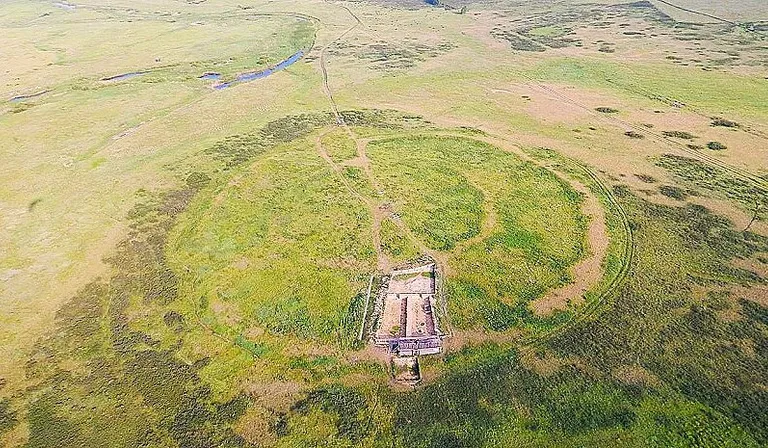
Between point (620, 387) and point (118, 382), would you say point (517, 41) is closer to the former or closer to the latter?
point (620, 387)

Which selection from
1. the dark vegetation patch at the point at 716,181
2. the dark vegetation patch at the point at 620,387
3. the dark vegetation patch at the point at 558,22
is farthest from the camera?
the dark vegetation patch at the point at 558,22

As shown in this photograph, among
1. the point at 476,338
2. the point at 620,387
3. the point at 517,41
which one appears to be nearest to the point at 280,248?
the point at 476,338

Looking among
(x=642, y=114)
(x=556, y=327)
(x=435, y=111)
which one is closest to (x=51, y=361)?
(x=556, y=327)

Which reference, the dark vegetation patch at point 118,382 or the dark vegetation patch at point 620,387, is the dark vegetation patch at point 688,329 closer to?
the dark vegetation patch at point 620,387

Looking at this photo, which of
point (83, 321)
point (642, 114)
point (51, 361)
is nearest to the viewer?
point (51, 361)

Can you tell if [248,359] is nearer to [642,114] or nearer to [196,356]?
[196,356]

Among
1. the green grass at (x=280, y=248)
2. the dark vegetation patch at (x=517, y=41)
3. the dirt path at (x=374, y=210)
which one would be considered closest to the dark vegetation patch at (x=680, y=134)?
the dirt path at (x=374, y=210)

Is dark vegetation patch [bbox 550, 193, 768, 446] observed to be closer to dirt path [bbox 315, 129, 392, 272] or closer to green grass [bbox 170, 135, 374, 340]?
dirt path [bbox 315, 129, 392, 272]
